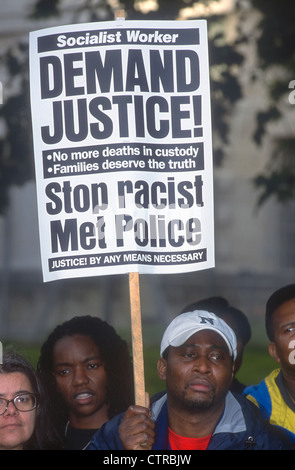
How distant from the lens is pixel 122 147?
10.2 feet

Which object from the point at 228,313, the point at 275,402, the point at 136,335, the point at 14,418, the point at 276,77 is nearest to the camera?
the point at 136,335

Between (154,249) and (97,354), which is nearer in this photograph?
(154,249)

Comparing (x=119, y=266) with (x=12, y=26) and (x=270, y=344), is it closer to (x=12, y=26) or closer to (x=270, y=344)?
(x=270, y=344)

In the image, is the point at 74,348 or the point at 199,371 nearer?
the point at 199,371

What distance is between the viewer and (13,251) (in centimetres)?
529

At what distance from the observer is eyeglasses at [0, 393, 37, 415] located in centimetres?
326

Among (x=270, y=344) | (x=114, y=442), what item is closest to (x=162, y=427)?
(x=114, y=442)

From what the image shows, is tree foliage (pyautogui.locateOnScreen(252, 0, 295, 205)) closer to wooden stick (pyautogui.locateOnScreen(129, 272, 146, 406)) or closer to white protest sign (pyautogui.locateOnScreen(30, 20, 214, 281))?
white protest sign (pyautogui.locateOnScreen(30, 20, 214, 281))

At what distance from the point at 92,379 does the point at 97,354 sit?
0.31ft

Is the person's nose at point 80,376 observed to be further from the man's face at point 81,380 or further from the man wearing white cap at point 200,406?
the man wearing white cap at point 200,406

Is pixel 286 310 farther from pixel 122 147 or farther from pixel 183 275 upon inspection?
pixel 183 275

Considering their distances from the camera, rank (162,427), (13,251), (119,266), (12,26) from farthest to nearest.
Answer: (13,251) < (12,26) < (162,427) < (119,266)

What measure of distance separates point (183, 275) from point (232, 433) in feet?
9.36

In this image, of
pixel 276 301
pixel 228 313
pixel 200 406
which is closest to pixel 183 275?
pixel 228 313
